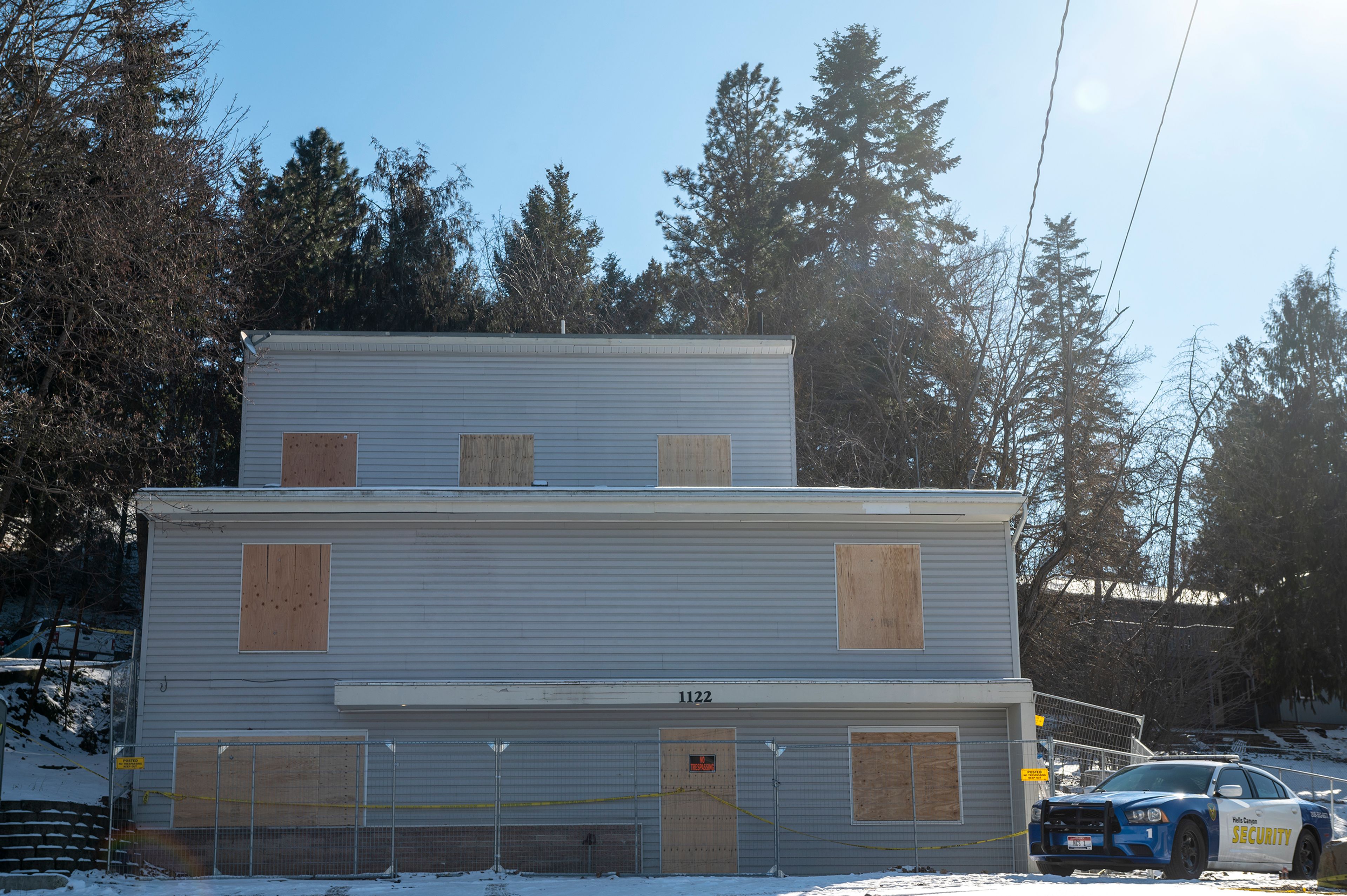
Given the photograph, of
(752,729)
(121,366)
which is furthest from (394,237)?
(752,729)

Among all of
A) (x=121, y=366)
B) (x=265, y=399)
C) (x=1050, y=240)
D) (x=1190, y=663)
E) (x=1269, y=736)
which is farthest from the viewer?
(x=1050, y=240)

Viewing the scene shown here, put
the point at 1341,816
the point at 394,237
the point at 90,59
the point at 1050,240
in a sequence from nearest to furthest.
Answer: the point at 90,59 < the point at 1341,816 < the point at 394,237 < the point at 1050,240

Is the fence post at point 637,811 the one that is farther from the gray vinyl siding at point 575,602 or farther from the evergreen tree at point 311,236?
the evergreen tree at point 311,236

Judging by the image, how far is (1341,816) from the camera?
2977cm

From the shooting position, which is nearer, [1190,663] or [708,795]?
[708,795]

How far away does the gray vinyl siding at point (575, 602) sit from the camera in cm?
1814

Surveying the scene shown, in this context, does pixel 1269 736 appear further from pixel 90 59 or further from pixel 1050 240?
pixel 90 59

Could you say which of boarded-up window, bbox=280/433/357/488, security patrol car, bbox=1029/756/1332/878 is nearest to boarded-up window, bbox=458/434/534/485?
boarded-up window, bbox=280/433/357/488

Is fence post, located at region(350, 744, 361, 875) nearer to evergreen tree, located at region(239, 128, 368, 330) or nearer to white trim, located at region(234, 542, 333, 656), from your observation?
white trim, located at region(234, 542, 333, 656)

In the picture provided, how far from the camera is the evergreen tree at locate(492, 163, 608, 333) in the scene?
137 feet

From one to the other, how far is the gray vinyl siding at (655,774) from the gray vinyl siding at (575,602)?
2.27ft

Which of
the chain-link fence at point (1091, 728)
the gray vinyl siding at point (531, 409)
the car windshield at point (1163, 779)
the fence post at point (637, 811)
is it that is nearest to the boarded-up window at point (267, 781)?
the fence post at point (637, 811)

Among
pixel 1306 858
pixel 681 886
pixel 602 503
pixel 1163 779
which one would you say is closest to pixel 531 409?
pixel 602 503

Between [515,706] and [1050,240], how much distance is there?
46657 millimetres
